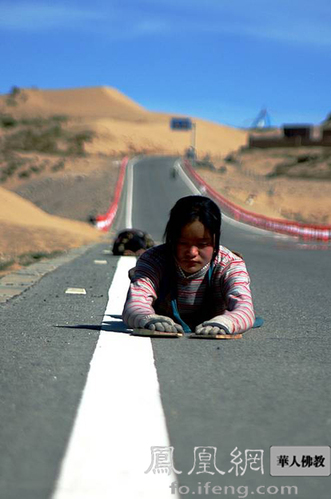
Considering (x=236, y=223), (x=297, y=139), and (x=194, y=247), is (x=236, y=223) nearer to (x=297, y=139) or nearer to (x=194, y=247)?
(x=194, y=247)

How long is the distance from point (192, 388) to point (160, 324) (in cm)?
163

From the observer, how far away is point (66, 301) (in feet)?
29.0

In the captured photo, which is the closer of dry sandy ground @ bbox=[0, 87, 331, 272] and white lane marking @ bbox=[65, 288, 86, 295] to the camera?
white lane marking @ bbox=[65, 288, 86, 295]

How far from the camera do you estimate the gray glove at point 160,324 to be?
6176 millimetres

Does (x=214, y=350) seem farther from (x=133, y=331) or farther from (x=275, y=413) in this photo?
(x=275, y=413)

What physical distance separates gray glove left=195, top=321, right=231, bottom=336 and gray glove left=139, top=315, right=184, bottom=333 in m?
0.16

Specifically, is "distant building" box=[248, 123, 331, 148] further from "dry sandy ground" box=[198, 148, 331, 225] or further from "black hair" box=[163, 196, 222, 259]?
"black hair" box=[163, 196, 222, 259]

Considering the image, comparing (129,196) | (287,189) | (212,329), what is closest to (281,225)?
(129,196)

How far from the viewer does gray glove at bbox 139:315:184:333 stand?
20.3 feet

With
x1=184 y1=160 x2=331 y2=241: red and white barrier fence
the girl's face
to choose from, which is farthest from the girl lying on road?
x1=184 y1=160 x2=331 y2=241: red and white barrier fence

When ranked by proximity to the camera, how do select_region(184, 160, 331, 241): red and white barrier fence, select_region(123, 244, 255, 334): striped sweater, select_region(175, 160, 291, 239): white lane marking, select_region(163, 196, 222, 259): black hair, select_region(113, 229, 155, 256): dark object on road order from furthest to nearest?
select_region(175, 160, 291, 239): white lane marking < select_region(184, 160, 331, 241): red and white barrier fence < select_region(113, 229, 155, 256): dark object on road < select_region(123, 244, 255, 334): striped sweater < select_region(163, 196, 222, 259): black hair

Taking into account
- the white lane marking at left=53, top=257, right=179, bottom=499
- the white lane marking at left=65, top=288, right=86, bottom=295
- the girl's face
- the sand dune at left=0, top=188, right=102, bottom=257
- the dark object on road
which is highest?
the girl's face

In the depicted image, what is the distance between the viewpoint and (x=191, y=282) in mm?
6625

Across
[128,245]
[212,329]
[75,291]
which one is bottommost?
[128,245]
